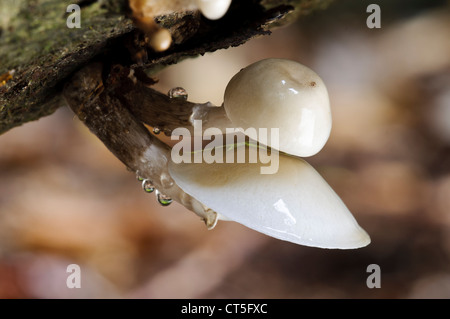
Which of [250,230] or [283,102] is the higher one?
[283,102]

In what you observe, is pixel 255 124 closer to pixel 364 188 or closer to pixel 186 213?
pixel 186 213

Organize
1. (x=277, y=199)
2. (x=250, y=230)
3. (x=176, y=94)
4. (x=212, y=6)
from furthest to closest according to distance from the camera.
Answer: (x=250, y=230) → (x=176, y=94) → (x=277, y=199) → (x=212, y=6)

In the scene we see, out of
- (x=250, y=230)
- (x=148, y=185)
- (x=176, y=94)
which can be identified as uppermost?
(x=176, y=94)

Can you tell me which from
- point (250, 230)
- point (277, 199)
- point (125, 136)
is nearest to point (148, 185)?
point (125, 136)

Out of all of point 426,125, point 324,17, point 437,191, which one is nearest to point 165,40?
point 437,191

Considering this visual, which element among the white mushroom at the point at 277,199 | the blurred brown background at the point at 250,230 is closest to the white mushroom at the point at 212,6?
the white mushroom at the point at 277,199

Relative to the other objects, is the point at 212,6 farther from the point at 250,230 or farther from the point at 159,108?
the point at 250,230
